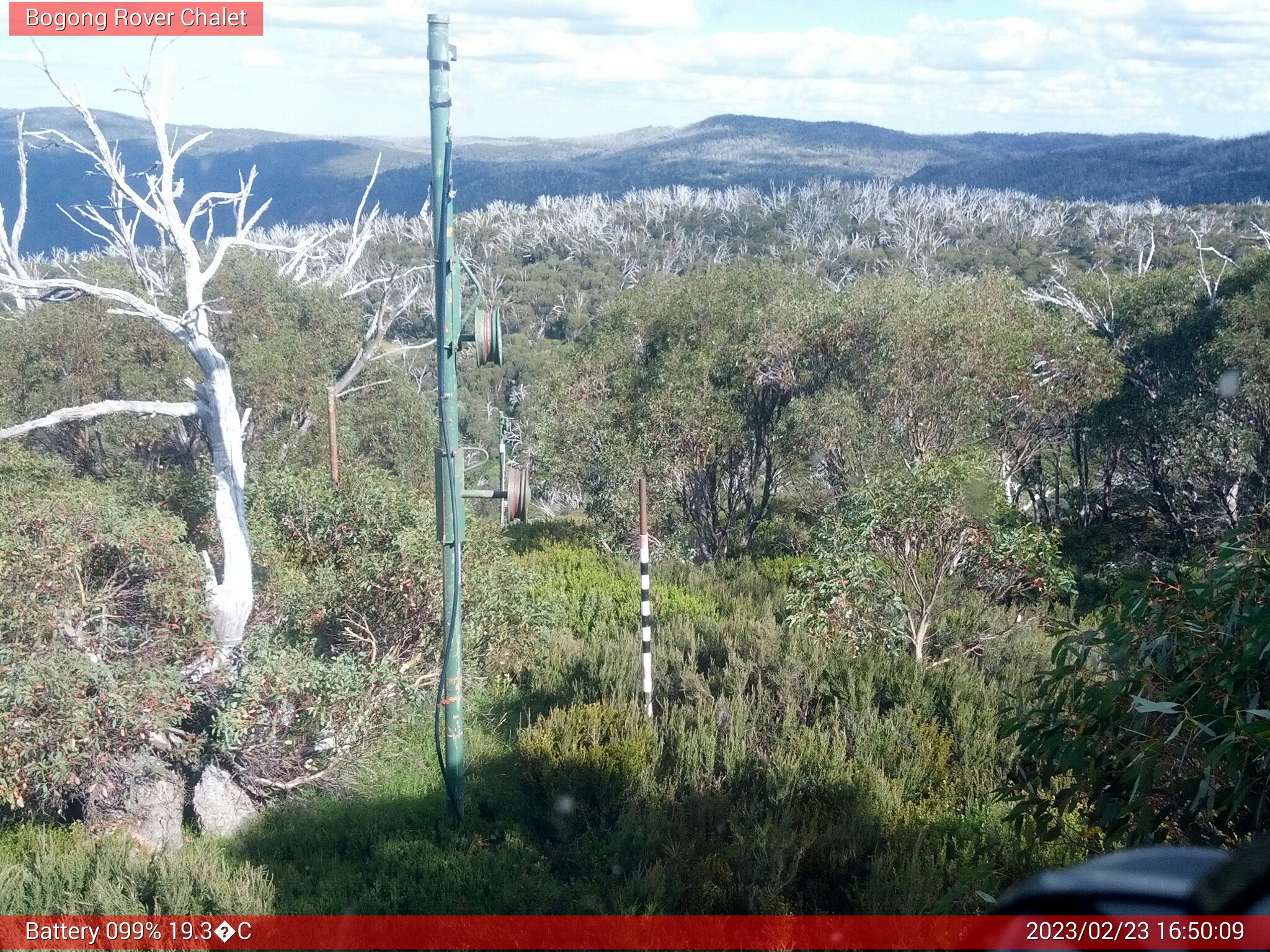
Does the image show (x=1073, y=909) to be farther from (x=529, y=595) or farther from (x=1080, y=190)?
(x=1080, y=190)

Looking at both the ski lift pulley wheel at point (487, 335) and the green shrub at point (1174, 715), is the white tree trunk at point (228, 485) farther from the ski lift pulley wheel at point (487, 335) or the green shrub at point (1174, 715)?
the green shrub at point (1174, 715)

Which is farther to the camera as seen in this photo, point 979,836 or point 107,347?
point 107,347

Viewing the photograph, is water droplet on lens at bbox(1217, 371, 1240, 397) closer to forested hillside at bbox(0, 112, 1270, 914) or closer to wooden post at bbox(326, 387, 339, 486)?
forested hillside at bbox(0, 112, 1270, 914)

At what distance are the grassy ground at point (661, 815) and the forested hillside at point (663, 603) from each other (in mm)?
36

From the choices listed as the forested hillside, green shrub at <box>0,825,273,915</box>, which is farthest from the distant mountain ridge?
green shrub at <box>0,825,273,915</box>

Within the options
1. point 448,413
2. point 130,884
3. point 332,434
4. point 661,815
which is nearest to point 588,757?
point 661,815

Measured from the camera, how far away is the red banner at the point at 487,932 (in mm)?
4996

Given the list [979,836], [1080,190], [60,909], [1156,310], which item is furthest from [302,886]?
[1080,190]

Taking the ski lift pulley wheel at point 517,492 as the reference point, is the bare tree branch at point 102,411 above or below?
above

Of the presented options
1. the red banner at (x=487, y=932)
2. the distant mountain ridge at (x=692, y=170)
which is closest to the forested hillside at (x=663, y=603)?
the red banner at (x=487, y=932)

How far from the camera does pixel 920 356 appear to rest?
1659 cm

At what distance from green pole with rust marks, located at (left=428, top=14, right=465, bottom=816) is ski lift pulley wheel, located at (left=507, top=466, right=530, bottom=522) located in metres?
0.32

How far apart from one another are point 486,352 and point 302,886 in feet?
11.1

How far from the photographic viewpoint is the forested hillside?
556 centimetres
